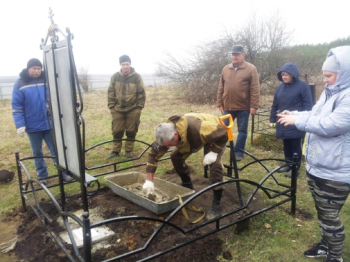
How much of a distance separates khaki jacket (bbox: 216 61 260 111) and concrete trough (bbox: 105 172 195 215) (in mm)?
2034

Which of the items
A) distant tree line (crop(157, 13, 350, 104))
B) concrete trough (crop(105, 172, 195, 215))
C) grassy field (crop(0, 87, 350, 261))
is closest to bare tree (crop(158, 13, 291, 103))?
distant tree line (crop(157, 13, 350, 104))

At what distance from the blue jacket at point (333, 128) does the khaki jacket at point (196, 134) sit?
0.88 metres

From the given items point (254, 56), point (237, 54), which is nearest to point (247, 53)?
point (254, 56)

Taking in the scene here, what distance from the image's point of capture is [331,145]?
85.5 inches

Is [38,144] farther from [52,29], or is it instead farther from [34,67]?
[52,29]

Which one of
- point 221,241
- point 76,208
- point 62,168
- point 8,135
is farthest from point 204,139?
point 8,135

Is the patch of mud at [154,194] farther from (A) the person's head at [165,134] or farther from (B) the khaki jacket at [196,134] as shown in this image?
(A) the person's head at [165,134]

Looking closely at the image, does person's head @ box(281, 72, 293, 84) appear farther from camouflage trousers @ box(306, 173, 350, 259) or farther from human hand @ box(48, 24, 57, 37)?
human hand @ box(48, 24, 57, 37)

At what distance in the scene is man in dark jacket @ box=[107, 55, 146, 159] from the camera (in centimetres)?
545

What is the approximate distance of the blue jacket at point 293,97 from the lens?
418 cm

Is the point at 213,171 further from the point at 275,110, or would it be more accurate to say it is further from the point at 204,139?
the point at 275,110

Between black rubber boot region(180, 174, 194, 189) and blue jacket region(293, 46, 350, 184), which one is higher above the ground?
blue jacket region(293, 46, 350, 184)

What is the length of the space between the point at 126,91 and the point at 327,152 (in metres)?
3.97

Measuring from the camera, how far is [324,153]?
2.21 m
